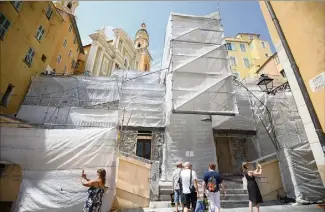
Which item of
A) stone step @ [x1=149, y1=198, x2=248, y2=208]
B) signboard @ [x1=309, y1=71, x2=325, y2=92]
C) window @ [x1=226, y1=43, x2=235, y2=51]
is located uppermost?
window @ [x1=226, y1=43, x2=235, y2=51]

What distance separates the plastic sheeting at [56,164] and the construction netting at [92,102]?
5.15 m

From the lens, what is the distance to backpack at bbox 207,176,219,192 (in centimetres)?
561

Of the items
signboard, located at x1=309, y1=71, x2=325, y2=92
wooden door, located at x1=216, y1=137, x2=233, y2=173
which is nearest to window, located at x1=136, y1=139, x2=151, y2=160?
wooden door, located at x1=216, y1=137, x2=233, y2=173

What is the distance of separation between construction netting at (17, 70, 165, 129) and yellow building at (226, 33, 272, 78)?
21.3m

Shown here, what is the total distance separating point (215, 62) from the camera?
12.3m

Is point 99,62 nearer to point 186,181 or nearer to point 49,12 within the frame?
point 49,12

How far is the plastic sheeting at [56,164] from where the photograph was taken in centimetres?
622

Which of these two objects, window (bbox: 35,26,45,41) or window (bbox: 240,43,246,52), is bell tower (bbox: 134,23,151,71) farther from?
window (bbox: 35,26,45,41)

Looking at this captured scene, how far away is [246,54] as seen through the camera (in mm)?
33125

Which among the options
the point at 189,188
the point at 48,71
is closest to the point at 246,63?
the point at 48,71

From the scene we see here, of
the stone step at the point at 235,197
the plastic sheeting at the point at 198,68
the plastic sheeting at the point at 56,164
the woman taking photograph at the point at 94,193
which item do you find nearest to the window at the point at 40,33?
the plastic sheeting at the point at 198,68

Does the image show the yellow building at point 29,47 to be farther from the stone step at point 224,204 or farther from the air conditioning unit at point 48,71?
the stone step at point 224,204

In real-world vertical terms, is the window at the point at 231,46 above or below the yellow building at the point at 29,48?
above

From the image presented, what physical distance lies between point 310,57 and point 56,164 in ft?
27.0
